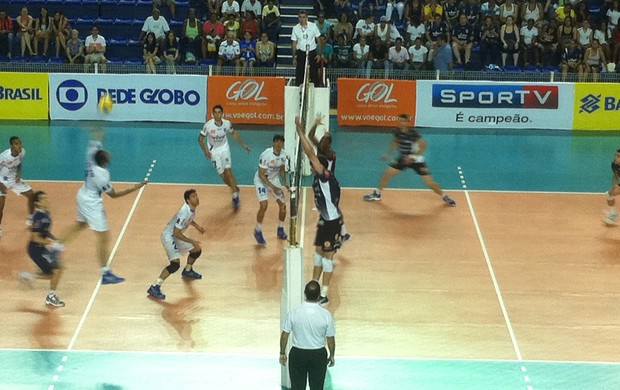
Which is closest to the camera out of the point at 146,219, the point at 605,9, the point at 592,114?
the point at 146,219

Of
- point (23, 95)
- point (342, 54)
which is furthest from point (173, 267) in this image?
point (342, 54)

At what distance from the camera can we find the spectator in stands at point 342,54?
2827cm

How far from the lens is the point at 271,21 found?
2988cm

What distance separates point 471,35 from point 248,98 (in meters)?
6.97

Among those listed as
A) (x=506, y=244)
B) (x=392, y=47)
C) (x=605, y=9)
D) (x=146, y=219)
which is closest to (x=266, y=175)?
(x=146, y=219)

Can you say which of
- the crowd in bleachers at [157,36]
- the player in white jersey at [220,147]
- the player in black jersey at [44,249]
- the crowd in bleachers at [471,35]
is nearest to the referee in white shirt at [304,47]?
the player in white jersey at [220,147]

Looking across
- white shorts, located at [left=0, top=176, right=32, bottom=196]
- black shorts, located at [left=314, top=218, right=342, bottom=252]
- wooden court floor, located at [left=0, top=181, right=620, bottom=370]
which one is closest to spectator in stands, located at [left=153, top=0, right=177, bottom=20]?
wooden court floor, located at [left=0, top=181, right=620, bottom=370]

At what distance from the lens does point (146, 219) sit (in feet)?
63.3

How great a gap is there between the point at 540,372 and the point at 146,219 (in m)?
8.43

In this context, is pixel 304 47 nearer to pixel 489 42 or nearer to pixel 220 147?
pixel 220 147

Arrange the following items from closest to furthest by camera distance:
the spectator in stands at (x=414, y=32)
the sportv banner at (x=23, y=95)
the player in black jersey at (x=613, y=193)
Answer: the player in black jersey at (x=613, y=193), the sportv banner at (x=23, y=95), the spectator in stands at (x=414, y=32)

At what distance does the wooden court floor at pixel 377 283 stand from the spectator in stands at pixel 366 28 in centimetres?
920

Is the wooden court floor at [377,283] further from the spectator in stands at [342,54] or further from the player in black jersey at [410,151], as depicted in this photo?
the spectator in stands at [342,54]

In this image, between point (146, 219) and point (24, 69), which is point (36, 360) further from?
point (24, 69)
